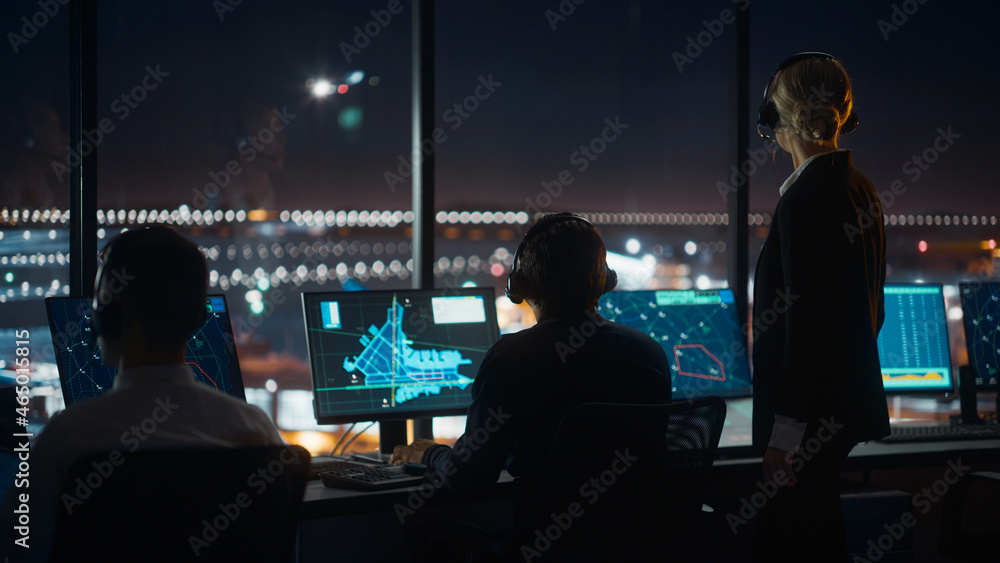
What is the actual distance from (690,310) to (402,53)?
157 cm

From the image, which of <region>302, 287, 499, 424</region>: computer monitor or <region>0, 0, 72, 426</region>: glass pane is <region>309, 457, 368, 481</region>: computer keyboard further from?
<region>0, 0, 72, 426</region>: glass pane

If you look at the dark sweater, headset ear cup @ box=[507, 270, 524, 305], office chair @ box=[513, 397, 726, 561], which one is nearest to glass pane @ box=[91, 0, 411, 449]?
headset ear cup @ box=[507, 270, 524, 305]

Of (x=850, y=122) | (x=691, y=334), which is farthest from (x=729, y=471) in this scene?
(x=850, y=122)

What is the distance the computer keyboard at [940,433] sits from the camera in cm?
271

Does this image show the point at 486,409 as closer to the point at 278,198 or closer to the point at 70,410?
the point at 70,410

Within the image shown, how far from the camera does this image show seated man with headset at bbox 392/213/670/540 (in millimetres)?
1691

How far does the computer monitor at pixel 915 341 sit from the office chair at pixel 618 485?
160cm

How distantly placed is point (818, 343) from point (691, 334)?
3.79ft

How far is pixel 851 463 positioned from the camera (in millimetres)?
2412

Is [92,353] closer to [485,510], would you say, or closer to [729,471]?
[485,510]

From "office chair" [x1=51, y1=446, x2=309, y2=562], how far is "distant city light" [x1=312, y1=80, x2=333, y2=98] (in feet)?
9.41

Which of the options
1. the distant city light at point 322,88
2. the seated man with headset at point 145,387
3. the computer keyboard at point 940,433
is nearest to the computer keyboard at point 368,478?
the seated man with headset at point 145,387

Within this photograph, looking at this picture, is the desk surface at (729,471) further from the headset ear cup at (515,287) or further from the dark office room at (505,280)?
the headset ear cup at (515,287)

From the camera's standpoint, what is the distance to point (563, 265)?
178 centimetres
